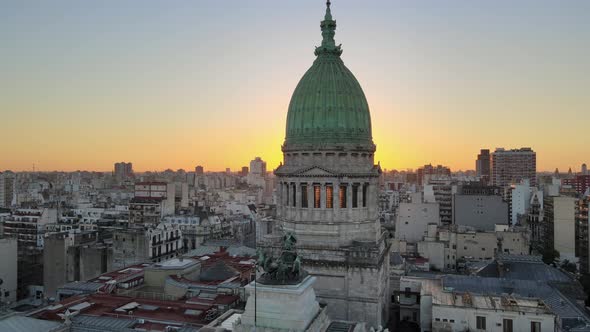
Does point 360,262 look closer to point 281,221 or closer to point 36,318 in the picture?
point 281,221

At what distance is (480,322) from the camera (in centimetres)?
4494

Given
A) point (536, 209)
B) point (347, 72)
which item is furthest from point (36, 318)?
point (536, 209)

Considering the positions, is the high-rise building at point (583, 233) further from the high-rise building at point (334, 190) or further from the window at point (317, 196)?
the window at point (317, 196)

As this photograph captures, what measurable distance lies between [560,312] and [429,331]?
44.3 feet

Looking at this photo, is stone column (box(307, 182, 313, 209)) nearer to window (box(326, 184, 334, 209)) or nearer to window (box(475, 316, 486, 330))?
window (box(326, 184, 334, 209))

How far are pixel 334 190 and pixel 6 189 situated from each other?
601ft

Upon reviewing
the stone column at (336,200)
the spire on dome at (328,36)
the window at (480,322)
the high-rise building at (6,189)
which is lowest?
the window at (480,322)

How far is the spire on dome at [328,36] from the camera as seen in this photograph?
158 ft

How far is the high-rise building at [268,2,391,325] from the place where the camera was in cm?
4244

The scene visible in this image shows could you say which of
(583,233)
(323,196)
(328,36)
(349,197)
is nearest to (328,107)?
(328,36)

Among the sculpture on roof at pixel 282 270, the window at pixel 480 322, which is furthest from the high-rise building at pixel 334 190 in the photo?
the sculpture on roof at pixel 282 270

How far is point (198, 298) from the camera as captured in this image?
46781 millimetres

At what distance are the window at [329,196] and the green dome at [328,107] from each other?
14.4 ft

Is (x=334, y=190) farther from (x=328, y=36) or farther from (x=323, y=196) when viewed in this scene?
(x=328, y=36)
